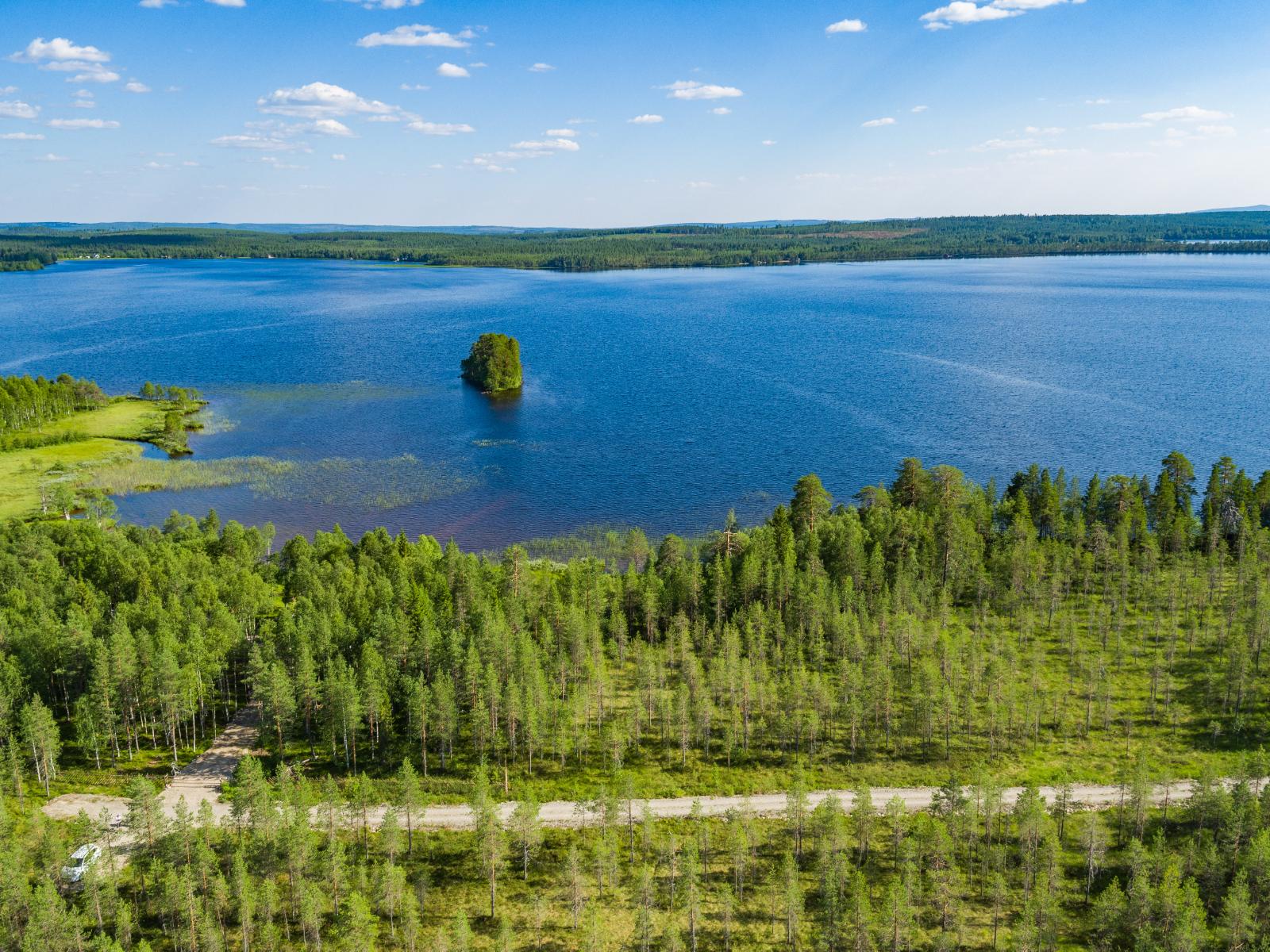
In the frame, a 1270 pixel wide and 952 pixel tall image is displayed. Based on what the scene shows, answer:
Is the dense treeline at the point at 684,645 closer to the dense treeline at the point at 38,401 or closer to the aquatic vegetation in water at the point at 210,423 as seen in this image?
the aquatic vegetation in water at the point at 210,423

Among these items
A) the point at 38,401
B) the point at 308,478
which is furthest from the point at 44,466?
the point at 308,478

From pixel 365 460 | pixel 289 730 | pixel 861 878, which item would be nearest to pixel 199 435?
pixel 365 460

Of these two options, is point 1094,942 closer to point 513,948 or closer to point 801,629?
point 513,948

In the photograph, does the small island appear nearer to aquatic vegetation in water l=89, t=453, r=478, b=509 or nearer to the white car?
aquatic vegetation in water l=89, t=453, r=478, b=509

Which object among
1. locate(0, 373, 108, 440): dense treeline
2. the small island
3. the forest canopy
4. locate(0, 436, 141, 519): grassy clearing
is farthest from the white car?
the small island

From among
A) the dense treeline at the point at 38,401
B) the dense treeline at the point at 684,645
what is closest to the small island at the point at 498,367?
the dense treeline at the point at 38,401

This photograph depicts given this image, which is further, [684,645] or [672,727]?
[684,645]

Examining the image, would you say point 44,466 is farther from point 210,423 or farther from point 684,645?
point 684,645

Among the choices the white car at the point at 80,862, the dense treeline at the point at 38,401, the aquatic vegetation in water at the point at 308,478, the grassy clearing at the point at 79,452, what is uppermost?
the dense treeline at the point at 38,401
